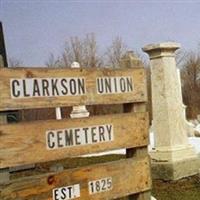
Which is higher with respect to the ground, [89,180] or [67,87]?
[67,87]

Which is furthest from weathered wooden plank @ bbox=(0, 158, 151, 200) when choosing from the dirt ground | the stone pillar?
the stone pillar

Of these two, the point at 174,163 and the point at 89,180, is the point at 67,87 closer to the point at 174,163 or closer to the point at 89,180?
the point at 89,180

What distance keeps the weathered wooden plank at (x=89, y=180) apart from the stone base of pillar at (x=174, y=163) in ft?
13.4

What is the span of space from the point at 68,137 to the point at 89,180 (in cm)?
39

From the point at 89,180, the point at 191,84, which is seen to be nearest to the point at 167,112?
the point at 89,180

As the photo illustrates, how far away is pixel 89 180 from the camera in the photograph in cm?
357

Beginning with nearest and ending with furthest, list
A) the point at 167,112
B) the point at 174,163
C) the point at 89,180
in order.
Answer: the point at 89,180 < the point at 174,163 < the point at 167,112

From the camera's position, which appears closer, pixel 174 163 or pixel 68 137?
pixel 68 137

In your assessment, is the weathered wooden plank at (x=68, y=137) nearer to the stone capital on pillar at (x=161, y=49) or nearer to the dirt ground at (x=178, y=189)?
the dirt ground at (x=178, y=189)

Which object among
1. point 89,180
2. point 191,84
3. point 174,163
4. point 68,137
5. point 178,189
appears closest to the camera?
point 68,137

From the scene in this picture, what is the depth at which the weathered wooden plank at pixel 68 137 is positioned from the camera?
3156 mm

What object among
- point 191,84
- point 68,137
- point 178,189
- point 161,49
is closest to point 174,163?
point 178,189

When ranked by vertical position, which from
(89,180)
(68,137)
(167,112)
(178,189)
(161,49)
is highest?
(161,49)

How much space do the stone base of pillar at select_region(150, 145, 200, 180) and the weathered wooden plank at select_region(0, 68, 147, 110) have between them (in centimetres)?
420
